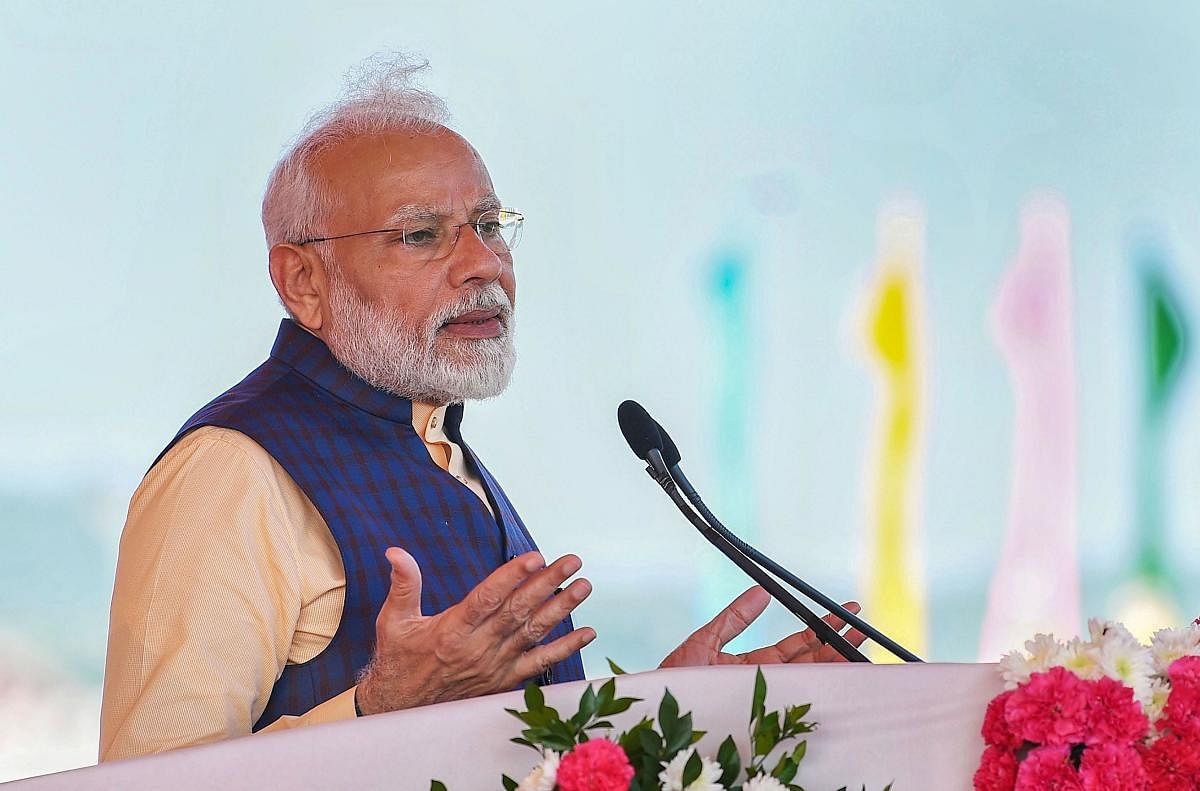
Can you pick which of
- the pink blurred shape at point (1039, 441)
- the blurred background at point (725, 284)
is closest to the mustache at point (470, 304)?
the blurred background at point (725, 284)

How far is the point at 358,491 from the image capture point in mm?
1905

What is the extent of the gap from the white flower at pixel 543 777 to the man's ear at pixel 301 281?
4.52 feet

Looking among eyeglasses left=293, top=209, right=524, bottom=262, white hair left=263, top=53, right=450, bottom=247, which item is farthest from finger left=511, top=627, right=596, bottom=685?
white hair left=263, top=53, right=450, bottom=247

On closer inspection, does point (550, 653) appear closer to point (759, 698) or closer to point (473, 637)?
point (473, 637)

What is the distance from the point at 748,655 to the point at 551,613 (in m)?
0.43

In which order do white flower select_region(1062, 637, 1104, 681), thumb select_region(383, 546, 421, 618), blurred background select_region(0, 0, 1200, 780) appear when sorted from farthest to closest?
blurred background select_region(0, 0, 1200, 780) → thumb select_region(383, 546, 421, 618) → white flower select_region(1062, 637, 1104, 681)

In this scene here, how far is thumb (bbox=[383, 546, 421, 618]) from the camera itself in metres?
1.30

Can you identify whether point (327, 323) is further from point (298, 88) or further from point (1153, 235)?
point (1153, 235)

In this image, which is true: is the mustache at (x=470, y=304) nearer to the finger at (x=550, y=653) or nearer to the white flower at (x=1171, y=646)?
the finger at (x=550, y=653)

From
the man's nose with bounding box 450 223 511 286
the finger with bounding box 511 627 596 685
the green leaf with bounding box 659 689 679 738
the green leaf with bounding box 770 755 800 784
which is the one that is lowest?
the green leaf with bounding box 770 755 800 784

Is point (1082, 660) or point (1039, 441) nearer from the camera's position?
point (1082, 660)

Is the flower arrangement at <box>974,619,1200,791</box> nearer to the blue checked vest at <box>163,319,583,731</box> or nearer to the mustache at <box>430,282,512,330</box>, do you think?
the blue checked vest at <box>163,319,583,731</box>

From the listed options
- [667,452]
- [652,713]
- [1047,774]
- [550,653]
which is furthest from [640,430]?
[1047,774]

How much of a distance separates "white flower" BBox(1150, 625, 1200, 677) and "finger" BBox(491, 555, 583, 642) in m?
0.53
